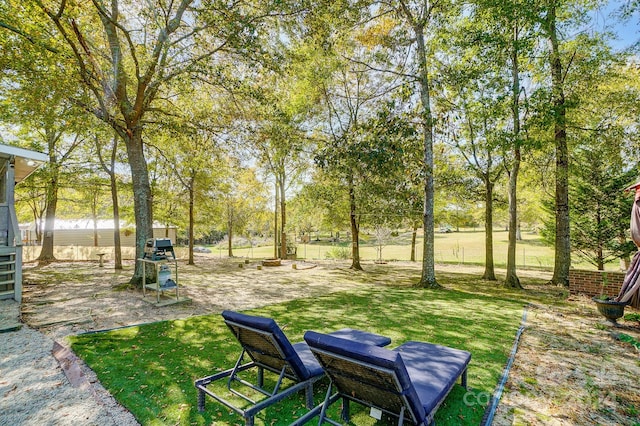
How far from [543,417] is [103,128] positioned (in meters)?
12.5

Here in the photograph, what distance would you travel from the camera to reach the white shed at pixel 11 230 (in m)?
7.70

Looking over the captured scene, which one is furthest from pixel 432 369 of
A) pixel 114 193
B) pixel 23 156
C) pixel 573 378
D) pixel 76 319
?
pixel 114 193

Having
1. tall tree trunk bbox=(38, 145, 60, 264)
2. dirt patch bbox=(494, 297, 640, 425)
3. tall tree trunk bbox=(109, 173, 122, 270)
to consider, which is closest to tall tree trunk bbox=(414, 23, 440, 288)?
dirt patch bbox=(494, 297, 640, 425)

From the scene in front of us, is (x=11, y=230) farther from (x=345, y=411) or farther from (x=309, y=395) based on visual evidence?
(x=345, y=411)

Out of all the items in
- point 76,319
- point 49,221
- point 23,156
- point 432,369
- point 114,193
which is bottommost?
point 76,319

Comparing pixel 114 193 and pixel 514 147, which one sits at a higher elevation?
pixel 514 147

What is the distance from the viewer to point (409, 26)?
38.1 feet

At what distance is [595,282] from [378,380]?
9942mm

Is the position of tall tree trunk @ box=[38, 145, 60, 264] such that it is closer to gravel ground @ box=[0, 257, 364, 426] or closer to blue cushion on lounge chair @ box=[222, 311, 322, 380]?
gravel ground @ box=[0, 257, 364, 426]

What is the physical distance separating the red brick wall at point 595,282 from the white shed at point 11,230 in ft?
49.0

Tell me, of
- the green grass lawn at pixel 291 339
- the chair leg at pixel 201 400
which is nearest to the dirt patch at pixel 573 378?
the green grass lawn at pixel 291 339

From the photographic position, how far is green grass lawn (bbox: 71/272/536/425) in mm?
3109

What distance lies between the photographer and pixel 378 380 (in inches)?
91.6

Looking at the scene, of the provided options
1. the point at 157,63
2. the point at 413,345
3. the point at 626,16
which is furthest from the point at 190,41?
the point at 626,16
